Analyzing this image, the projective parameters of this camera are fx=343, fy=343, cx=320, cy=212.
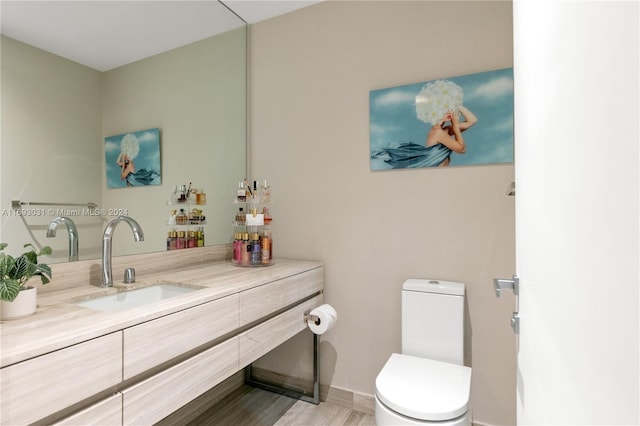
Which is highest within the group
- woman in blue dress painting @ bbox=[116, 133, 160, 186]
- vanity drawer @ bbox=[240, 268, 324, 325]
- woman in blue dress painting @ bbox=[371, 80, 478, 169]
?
woman in blue dress painting @ bbox=[371, 80, 478, 169]

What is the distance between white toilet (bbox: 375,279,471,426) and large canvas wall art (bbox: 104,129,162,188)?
4.91 ft

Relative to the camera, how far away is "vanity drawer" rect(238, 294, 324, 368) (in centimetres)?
148

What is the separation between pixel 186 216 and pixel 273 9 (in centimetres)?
149

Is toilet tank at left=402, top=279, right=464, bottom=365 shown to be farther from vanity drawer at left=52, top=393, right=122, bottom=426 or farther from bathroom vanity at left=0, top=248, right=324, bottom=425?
vanity drawer at left=52, top=393, right=122, bottom=426

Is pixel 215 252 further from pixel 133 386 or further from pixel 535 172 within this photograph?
pixel 535 172

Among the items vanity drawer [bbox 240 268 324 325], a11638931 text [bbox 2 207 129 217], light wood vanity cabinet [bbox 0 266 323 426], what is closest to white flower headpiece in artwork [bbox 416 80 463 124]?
vanity drawer [bbox 240 268 324 325]

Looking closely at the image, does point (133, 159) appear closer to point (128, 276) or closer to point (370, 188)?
point (128, 276)

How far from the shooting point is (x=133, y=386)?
1.03 metres

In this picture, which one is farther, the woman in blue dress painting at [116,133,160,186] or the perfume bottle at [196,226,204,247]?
the perfume bottle at [196,226,204,247]

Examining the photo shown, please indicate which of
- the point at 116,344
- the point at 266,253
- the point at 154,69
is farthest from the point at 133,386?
the point at 154,69

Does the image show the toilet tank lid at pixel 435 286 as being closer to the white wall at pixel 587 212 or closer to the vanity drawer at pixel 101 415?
the white wall at pixel 587 212

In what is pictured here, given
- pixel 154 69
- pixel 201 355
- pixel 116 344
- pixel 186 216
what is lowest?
pixel 201 355

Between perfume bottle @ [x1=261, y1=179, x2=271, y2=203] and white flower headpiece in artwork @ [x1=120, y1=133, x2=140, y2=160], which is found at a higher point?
white flower headpiece in artwork @ [x1=120, y1=133, x2=140, y2=160]

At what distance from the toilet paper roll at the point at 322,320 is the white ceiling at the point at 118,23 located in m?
1.63
